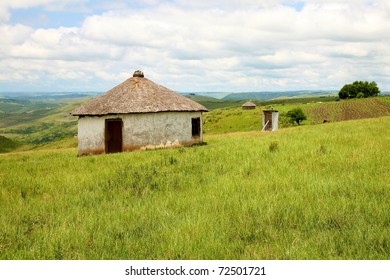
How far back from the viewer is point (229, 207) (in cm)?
628

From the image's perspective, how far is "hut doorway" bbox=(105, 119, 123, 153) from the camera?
22.4 metres

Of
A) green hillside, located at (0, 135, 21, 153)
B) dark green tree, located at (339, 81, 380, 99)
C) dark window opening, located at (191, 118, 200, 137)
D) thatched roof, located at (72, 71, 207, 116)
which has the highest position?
dark green tree, located at (339, 81, 380, 99)

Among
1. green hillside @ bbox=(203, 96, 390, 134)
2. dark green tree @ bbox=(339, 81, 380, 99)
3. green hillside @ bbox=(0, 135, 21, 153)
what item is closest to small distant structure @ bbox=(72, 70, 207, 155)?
green hillside @ bbox=(203, 96, 390, 134)

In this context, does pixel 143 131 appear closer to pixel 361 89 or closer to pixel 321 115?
pixel 321 115

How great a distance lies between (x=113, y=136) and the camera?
2269 cm

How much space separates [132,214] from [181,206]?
36.2 inches

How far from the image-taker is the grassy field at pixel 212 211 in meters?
4.51

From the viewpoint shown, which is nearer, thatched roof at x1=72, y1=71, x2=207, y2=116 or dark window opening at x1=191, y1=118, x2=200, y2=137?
thatched roof at x1=72, y1=71, x2=207, y2=116

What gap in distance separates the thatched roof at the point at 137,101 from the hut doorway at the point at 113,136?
3.29ft

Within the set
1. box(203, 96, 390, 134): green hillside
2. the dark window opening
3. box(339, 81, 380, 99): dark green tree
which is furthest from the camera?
box(339, 81, 380, 99): dark green tree

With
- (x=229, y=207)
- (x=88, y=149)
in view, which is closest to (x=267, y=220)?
(x=229, y=207)

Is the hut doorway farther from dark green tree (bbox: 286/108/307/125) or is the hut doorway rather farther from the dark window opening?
dark green tree (bbox: 286/108/307/125)

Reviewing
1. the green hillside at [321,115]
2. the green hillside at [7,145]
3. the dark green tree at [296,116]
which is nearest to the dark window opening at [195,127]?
the green hillside at [321,115]

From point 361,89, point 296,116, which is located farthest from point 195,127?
point 361,89
